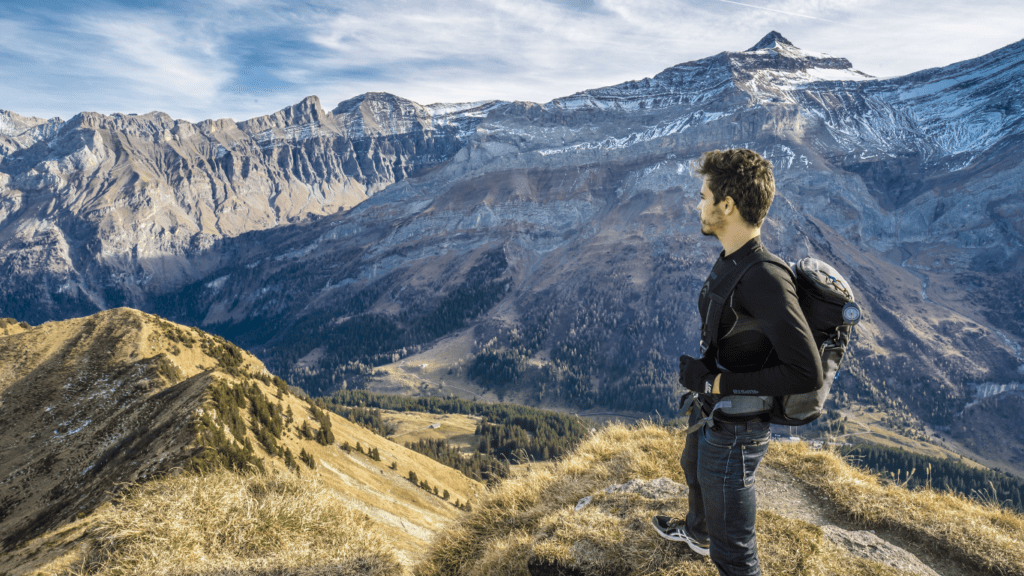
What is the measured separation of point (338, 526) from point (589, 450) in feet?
18.0

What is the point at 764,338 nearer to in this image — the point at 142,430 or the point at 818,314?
the point at 818,314

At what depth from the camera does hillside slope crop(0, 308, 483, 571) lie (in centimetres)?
1337

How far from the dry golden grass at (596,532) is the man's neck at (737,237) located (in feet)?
12.8

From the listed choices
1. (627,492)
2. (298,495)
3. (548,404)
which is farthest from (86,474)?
(548,404)

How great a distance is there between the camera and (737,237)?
5.01 metres

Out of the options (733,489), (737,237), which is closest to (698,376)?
(733,489)

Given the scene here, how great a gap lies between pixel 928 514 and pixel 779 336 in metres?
6.38

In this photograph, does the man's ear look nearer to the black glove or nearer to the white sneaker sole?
the black glove

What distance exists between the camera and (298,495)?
922 cm

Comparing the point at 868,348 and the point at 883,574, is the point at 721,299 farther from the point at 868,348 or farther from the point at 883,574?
the point at 868,348

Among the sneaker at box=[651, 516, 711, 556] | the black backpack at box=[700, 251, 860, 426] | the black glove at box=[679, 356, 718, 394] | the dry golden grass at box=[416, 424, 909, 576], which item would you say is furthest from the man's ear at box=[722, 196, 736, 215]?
the dry golden grass at box=[416, 424, 909, 576]

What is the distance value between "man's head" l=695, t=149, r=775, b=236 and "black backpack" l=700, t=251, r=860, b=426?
1.61 ft

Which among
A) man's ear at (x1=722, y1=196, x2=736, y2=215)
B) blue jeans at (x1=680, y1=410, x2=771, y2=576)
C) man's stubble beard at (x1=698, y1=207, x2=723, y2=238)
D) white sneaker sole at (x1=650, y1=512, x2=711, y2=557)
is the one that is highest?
man's ear at (x1=722, y1=196, x2=736, y2=215)

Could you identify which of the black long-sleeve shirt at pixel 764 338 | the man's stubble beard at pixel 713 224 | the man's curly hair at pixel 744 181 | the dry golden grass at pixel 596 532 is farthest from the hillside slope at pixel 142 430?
the man's curly hair at pixel 744 181
